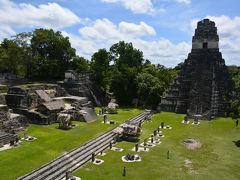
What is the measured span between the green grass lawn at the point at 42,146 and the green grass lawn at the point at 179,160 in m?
3.41

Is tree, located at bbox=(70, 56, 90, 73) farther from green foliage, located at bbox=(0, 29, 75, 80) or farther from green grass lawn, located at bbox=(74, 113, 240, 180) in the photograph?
green grass lawn, located at bbox=(74, 113, 240, 180)

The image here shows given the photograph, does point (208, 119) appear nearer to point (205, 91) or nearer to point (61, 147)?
point (205, 91)

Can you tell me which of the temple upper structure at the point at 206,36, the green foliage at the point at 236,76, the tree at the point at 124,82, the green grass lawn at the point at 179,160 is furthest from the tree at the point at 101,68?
the green foliage at the point at 236,76

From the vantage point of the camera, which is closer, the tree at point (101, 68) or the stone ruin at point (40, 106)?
the stone ruin at point (40, 106)

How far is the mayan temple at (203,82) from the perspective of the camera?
46.5m

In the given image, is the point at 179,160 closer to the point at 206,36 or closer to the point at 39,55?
the point at 206,36

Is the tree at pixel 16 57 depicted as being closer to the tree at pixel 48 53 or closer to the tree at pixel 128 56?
the tree at pixel 48 53

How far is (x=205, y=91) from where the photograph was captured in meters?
47.8

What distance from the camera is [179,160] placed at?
2630 centimetres

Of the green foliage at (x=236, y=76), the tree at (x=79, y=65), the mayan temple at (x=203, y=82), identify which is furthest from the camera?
the tree at (x=79, y=65)

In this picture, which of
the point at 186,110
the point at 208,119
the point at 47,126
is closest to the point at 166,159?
the point at 47,126

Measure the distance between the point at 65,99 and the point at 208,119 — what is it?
72.7 feet

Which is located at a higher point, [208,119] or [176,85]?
[176,85]

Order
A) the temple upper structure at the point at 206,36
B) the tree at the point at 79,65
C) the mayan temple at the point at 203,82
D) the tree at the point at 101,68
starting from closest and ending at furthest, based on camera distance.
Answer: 1. the mayan temple at the point at 203,82
2. the temple upper structure at the point at 206,36
3. the tree at the point at 101,68
4. the tree at the point at 79,65
